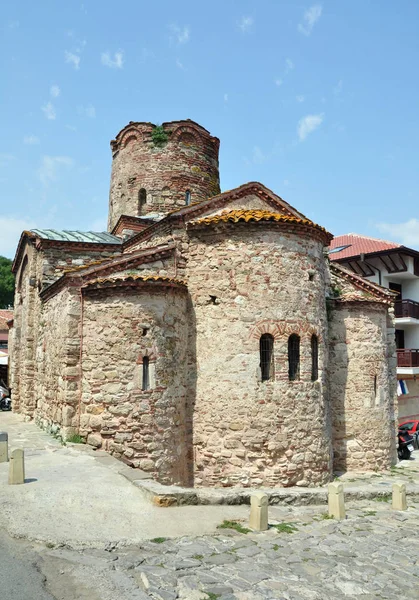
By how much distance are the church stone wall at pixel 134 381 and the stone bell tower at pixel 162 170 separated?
7163 millimetres

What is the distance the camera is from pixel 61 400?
34.1ft

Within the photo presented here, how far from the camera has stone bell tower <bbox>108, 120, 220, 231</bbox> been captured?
1689 centimetres

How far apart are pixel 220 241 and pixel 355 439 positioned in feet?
21.6

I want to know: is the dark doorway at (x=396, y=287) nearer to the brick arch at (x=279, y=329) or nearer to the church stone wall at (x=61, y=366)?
the brick arch at (x=279, y=329)

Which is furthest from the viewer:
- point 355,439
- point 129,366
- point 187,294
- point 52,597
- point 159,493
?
point 355,439

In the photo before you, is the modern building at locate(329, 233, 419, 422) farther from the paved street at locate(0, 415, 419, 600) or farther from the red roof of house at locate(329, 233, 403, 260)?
the paved street at locate(0, 415, 419, 600)

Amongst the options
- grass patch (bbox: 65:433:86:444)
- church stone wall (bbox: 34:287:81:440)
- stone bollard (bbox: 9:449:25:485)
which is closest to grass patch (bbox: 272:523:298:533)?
stone bollard (bbox: 9:449:25:485)

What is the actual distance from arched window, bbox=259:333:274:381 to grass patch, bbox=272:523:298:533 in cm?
425

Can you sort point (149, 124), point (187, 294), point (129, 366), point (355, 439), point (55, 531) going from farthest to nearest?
point (149, 124) → point (355, 439) → point (187, 294) → point (129, 366) → point (55, 531)

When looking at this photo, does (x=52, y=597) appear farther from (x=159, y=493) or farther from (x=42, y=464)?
(x=42, y=464)

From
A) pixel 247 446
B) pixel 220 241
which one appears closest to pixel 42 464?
pixel 247 446

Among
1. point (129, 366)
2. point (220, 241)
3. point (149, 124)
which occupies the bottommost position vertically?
point (129, 366)

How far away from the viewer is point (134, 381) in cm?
973

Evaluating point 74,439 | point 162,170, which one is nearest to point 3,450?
point 74,439
